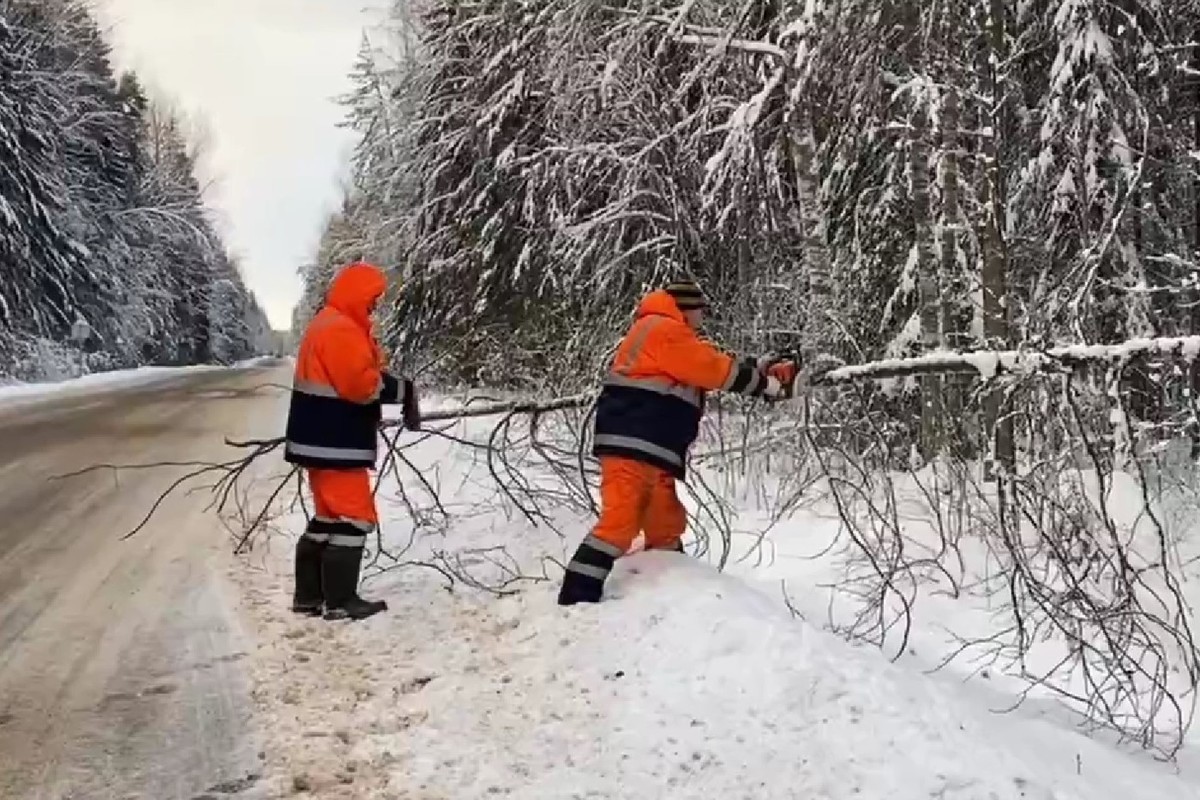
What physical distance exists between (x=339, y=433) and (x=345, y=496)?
0.32 meters

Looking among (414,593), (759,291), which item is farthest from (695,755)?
(759,291)

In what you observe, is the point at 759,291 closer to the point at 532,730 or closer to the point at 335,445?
the point at 335,445

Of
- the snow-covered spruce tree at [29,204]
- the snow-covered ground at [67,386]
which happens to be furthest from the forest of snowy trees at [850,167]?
the snow-covered spruce tree at [29,204]

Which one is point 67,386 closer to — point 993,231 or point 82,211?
point 82,211

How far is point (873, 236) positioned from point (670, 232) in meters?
2.25

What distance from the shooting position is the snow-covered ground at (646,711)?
12.0ft

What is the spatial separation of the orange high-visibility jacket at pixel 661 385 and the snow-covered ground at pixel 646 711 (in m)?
0.62

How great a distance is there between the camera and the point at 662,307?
217 inches

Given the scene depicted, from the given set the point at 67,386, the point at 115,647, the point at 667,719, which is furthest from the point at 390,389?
the point at 67,386

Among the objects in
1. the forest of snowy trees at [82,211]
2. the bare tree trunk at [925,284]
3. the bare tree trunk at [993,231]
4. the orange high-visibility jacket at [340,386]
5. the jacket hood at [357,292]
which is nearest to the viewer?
the orange high-visibility jacket at [340,386]

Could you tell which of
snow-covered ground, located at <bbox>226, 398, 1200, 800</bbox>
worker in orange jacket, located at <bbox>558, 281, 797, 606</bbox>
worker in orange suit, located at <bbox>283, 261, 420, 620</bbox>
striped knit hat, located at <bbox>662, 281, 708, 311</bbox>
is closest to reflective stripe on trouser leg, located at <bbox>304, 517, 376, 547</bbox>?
worker in orange suit, located at <bbox>283, 261, 420, 620</bbox>

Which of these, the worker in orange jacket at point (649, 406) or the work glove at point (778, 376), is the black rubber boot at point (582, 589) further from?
the work glove at point (778, 376)

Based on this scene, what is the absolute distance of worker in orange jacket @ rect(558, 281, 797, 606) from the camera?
17.4 ft

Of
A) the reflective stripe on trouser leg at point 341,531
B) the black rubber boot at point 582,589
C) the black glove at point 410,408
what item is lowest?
the black rubber boot at point 582,589
